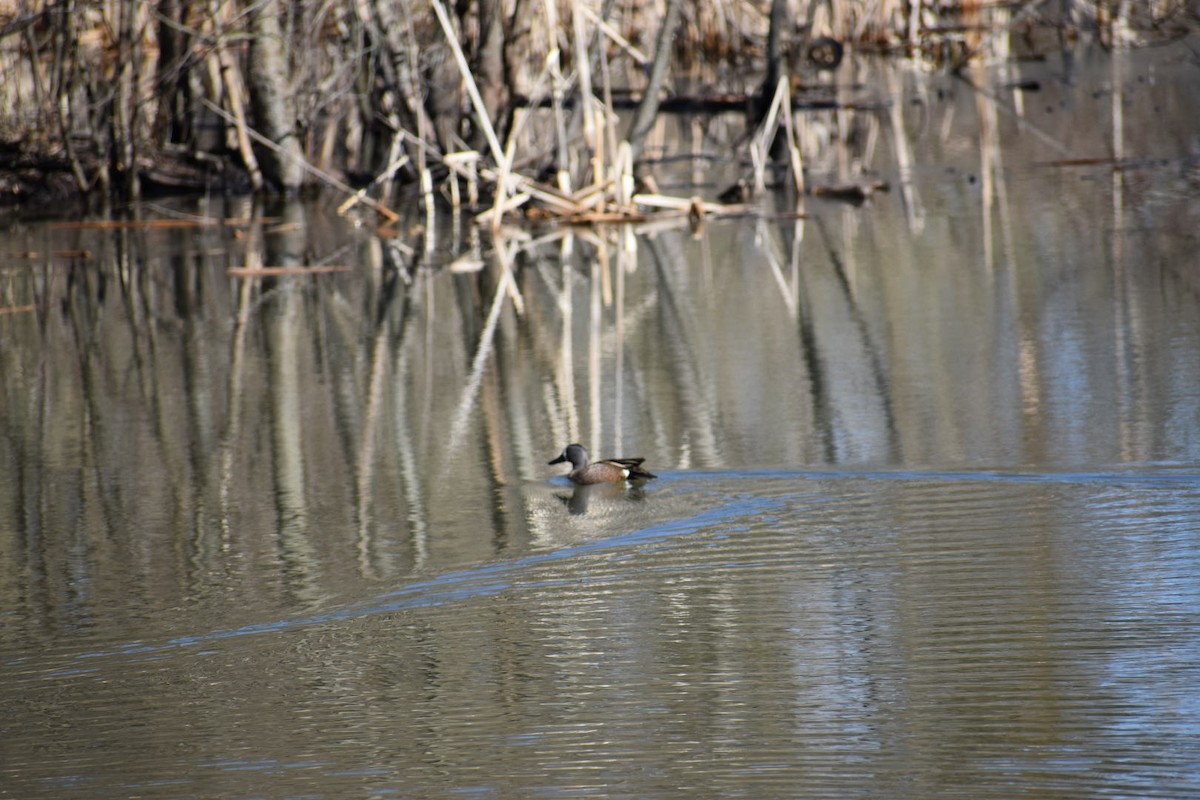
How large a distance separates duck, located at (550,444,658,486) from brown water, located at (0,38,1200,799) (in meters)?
0.06

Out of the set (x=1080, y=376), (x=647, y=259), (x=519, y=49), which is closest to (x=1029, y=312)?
(x=1080, y=376)

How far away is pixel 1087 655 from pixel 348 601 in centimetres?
168

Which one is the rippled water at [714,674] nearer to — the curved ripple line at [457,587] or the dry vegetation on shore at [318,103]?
the curved ripple line at [457,587]

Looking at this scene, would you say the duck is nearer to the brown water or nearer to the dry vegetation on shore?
the brown water

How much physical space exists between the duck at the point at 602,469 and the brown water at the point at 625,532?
0.06m

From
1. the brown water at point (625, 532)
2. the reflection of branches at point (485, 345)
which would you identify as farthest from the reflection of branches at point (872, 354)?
the reflection of branches at point (485, 345)

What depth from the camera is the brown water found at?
→ 9.78ft

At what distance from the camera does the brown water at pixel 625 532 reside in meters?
2.98

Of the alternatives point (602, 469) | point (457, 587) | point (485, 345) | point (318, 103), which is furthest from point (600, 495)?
point (318, 103)

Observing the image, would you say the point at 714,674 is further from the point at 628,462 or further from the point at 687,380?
the point at 687,380

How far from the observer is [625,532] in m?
4.42

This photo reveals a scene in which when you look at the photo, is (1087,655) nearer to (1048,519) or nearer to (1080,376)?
(1048,519)

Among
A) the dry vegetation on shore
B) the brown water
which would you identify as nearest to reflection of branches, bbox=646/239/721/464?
the brown water

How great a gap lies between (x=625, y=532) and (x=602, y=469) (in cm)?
42
